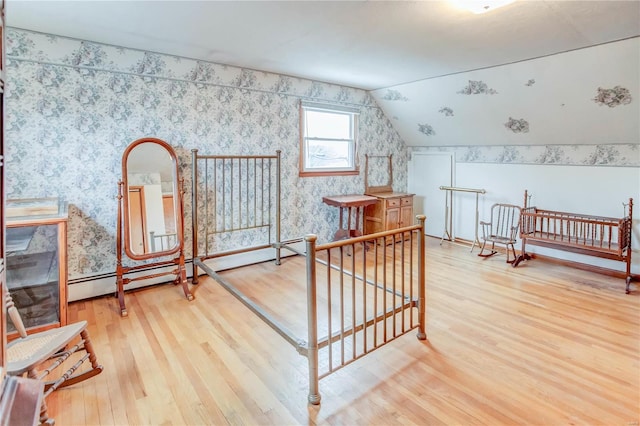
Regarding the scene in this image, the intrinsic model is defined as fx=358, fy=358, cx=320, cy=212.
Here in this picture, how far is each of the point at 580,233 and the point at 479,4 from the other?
313cm

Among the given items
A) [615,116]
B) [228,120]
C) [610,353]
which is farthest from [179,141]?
[615,116]

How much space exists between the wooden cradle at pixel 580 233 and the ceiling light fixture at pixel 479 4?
2.60 m

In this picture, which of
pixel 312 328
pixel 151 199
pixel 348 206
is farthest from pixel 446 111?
pixel 312 328

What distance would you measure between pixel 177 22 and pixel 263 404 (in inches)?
108

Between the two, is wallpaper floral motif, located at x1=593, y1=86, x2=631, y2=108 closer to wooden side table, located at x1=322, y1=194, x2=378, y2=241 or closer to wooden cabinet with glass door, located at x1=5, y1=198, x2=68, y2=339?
wooden side table, located at x1=322, y1=194, x2=378, y2=241

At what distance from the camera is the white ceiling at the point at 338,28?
8.02 ft

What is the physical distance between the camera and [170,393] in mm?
2064

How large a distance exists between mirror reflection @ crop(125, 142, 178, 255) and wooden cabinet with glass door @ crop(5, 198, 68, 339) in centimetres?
69

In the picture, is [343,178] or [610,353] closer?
[610,353]

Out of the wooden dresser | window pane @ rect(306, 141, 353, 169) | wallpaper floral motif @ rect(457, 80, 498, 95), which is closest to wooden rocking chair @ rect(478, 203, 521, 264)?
the wooden dresser

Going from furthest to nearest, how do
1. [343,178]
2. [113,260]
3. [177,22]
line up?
[343,178]
[113,260]
[177,22]

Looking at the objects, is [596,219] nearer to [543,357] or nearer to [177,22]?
[543,357]

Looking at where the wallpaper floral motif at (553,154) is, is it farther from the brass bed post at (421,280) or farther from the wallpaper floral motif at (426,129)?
the brass bed post at (421,280)

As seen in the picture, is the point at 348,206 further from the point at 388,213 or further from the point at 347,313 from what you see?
the point at 347,313
